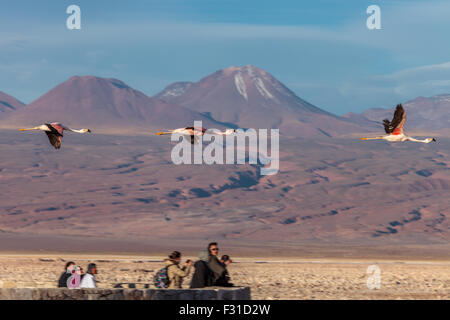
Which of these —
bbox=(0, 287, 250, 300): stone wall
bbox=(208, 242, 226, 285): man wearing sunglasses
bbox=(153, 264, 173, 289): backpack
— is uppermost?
bbox=(208, 242, 226, 285): man wearing sunglasses

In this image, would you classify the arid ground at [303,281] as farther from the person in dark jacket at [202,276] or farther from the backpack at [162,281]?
the person in dark jacket at [202,276]

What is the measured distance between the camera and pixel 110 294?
71.5 ft

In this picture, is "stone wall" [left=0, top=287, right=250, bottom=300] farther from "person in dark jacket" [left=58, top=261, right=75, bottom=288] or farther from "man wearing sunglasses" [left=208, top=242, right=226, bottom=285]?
"person in dark jacket" [left=58, top=261, right=75, bottom=288]

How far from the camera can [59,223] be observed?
146m

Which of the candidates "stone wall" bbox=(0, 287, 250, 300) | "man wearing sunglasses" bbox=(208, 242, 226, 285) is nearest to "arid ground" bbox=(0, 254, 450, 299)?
"man wearing sunglasses" bbox=(208, 242, 226, 285)

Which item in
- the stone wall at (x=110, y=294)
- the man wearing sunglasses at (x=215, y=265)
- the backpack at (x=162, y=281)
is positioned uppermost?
the man wearing sunglasses at (x=215, y=265)

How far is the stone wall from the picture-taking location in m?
21.8

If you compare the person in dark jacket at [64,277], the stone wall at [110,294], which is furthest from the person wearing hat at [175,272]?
the stone wall at [110,294]

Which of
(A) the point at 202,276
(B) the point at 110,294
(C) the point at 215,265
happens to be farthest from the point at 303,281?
(B) the point at 110,294

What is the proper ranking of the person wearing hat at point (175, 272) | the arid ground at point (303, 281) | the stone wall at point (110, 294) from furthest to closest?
1. the arid ground at point (303, 281)
2. the person wearing hat at point (175, 272)
3. the stone wall at point (110, 294)

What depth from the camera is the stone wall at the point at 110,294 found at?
71.4ft

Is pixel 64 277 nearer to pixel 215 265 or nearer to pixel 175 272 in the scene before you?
pixel 175 272

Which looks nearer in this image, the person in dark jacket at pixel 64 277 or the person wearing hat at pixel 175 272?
the person wearing hat at pixel 175 272
